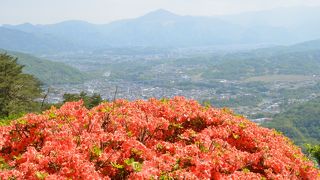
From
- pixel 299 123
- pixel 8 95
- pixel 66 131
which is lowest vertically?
pixel 299 123

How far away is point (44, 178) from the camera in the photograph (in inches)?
330

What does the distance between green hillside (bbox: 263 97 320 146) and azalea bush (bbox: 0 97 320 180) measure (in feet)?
457

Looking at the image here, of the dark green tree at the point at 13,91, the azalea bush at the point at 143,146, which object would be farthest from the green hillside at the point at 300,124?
the azalea bush at the point at 143,146

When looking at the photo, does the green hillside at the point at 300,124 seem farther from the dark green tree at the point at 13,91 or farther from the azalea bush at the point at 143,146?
the azalea bush at the point at 143,146

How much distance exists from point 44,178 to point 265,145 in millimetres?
6732

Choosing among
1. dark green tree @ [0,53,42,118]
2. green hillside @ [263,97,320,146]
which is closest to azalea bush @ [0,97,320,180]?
dark green tree @ [0,53,42,118]

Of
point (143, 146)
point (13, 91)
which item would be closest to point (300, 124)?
point (13, 91)

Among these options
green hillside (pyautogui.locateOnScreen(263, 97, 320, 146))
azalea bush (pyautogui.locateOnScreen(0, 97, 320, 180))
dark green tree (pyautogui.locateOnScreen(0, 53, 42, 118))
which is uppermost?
azalea bush (pyautogui.locateOnScreen(0, 97, 320, 180))

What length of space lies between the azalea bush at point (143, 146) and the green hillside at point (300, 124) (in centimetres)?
13934

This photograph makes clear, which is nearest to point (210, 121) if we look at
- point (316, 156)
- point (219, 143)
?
point (219, 143)

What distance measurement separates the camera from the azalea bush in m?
9.27

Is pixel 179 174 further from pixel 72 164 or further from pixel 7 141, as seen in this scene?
pixel 7 141

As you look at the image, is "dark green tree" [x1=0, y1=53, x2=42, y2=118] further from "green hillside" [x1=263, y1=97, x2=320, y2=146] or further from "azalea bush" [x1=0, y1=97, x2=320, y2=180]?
"green hillside" [x1=263, y1=97, x2=320, y2=146]

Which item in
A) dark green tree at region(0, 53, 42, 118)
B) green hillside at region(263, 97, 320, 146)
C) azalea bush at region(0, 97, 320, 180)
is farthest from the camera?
green hillside at region(263, 97, 320, 146)
